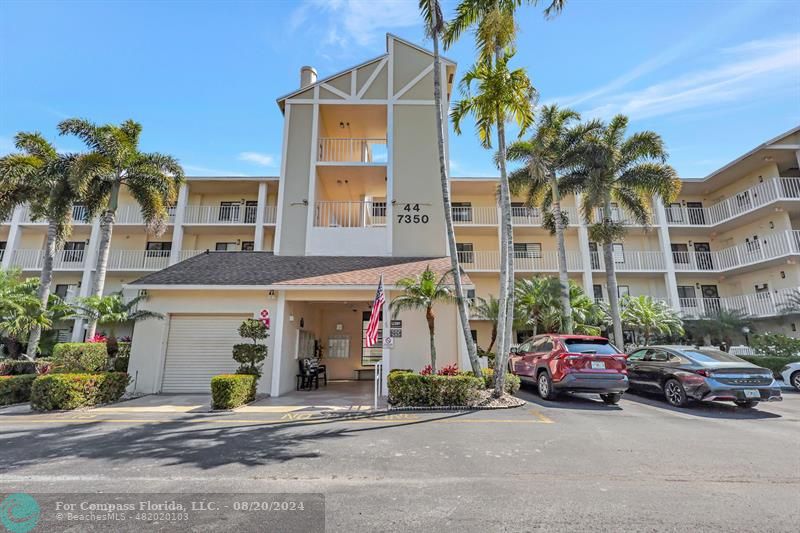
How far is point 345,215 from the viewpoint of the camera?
1648 centimetres


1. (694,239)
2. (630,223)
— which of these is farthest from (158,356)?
(694,239)

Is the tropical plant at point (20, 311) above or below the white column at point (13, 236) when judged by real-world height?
below

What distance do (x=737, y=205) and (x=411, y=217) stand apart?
20.0 m

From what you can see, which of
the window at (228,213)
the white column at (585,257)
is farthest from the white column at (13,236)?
the white column at (585,257)

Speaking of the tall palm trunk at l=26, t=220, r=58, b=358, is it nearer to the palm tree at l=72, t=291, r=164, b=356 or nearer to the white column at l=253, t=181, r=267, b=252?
the palm tree at l=72, t=291, r=164, b=356

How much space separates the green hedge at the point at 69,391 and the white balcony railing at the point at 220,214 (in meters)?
13.6

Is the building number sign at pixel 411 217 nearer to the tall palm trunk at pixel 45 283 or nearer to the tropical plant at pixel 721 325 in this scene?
the tall palm trunk at pixel 45 283

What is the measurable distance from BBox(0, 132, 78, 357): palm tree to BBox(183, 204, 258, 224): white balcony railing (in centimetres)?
704

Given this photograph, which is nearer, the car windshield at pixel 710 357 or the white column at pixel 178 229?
the car windshield at pixel 710 357

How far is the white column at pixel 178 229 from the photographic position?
829 inches

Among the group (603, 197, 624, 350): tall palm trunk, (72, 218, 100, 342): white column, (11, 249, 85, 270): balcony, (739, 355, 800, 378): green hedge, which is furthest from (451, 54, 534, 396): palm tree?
(11, 249, 85, 270): balcony

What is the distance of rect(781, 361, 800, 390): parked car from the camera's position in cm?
1302

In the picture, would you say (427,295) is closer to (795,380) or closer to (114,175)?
(114,175)

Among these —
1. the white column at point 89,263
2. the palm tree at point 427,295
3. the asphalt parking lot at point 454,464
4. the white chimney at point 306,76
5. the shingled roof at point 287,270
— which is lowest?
the asphalt parking lot at point 454,464
